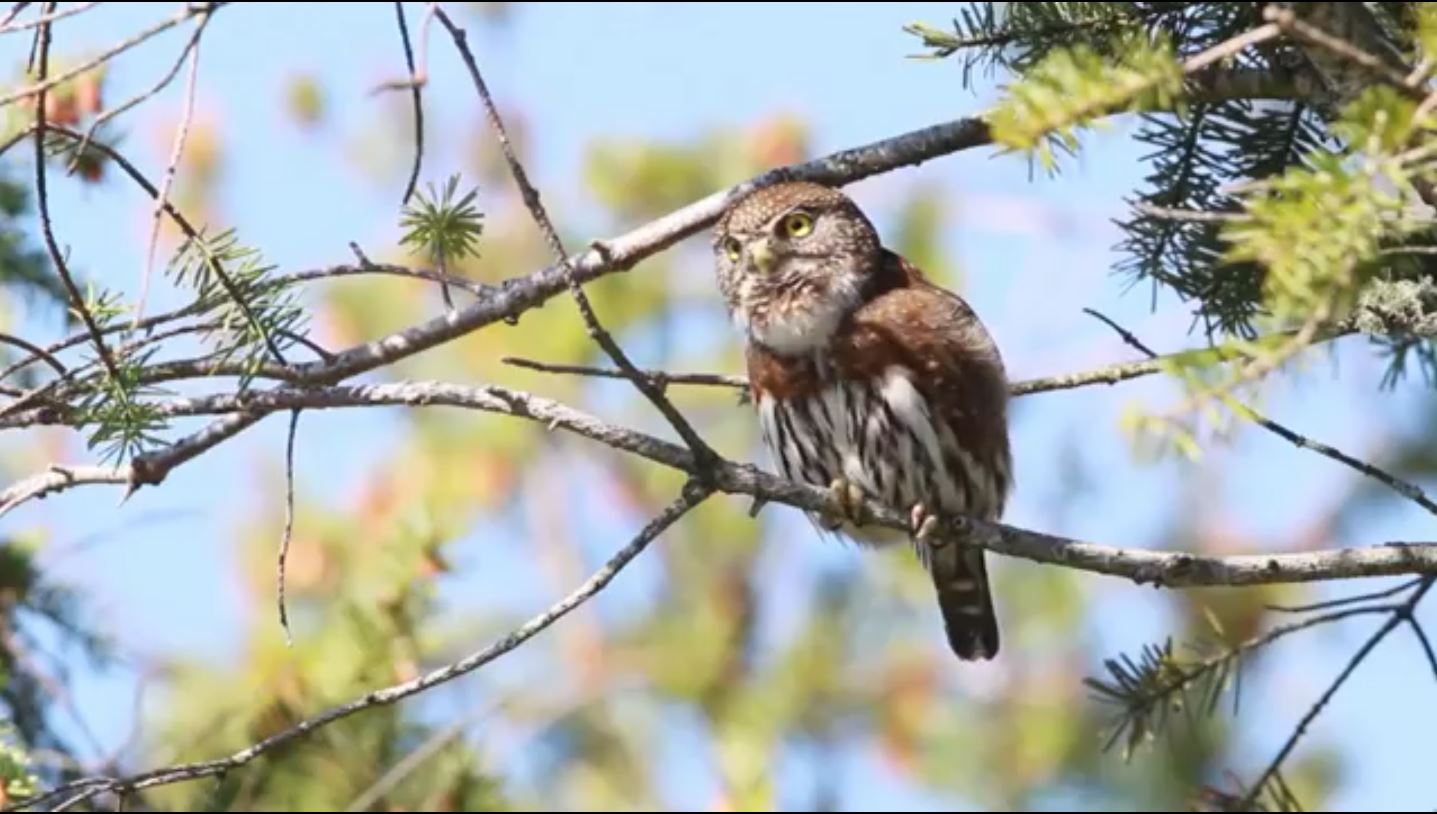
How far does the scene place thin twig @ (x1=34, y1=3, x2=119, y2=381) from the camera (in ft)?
6.37

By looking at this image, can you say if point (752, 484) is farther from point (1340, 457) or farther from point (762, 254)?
point (762, 254)

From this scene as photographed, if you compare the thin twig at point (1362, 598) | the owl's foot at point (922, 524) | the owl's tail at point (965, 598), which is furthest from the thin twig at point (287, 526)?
the owl's tail at point (965, 598)

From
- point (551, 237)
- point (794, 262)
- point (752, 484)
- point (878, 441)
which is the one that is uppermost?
point (794, 262)

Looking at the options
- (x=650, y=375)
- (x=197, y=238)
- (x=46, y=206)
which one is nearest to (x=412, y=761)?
(x=650, y=375)

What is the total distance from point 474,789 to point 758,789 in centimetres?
47

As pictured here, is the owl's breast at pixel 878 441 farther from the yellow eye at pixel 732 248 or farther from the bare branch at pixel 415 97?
the bare branch at pixel 415 97

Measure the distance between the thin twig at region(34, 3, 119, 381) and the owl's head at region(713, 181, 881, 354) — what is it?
46.1 inches

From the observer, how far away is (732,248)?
3.32m

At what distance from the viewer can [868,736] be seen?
24.2 ft

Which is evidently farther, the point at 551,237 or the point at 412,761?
the point at 412,761

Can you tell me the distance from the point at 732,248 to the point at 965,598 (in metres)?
0.74

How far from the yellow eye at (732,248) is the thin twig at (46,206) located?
4.09 ft

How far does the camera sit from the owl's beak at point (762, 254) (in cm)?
325

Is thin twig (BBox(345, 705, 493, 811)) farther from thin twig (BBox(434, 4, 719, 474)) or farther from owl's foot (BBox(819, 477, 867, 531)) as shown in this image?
thin twig (BBox(434, 4, 719, 474))
